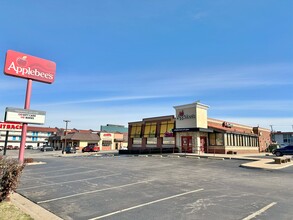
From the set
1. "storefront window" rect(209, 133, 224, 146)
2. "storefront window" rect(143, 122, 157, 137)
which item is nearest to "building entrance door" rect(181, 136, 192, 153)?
"storefront window" rect(209, 133, 224, 146)

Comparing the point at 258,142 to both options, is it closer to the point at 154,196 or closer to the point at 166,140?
the point at 166,140

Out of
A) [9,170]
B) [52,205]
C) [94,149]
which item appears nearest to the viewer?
[9,170]

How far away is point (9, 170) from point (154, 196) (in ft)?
16.7

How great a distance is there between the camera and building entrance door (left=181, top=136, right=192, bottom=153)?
3419cm

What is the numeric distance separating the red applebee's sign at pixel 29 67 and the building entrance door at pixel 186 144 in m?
20.3

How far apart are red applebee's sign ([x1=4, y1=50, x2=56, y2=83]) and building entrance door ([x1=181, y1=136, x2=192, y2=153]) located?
66.5 ft

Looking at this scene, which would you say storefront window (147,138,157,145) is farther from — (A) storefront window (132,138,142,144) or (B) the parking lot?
(B) the parking lot

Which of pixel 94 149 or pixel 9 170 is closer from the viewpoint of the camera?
pixel 9 170

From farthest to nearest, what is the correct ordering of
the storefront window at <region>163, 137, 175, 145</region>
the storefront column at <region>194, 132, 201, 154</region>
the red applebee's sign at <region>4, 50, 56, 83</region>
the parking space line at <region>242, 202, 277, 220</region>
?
the storefront window at <region>163, 137, 175, 145</region>, the storefront column at <region>194, 132, 201, 154</region>, the red applebee's sign at <region>4, 50, 56, 83</region>, the parking space line at <region>242, 202, 277, 220</region>

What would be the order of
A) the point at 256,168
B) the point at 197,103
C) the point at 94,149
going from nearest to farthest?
1. the point at 256,168
2. the point at 197,103
3. the point at 94,149

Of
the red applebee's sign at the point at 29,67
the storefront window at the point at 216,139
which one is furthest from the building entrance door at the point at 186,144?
the red applebee's sign at the point at 29,67

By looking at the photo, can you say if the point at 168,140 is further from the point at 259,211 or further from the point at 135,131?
the point at 259,211

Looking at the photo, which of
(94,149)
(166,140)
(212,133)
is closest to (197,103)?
(212,133)

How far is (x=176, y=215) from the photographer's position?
6695 mm
